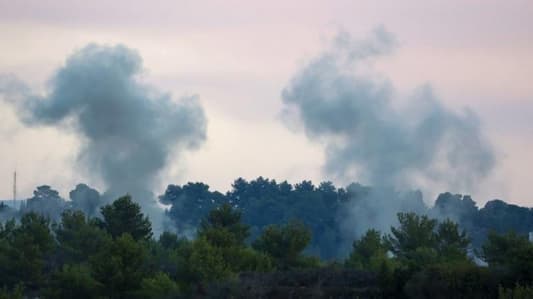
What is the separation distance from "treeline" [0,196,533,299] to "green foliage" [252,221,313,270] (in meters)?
0.08

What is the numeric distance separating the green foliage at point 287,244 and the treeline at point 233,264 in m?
0.08

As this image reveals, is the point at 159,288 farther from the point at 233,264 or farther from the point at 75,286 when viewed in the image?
the point at 233,264

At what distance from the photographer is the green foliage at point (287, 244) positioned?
79875 millimetres

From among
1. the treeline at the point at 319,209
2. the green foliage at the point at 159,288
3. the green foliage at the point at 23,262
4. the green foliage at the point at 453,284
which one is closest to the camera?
the green foliage at the point at 453,284

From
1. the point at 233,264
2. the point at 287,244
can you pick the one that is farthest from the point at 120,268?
the point at 287,244

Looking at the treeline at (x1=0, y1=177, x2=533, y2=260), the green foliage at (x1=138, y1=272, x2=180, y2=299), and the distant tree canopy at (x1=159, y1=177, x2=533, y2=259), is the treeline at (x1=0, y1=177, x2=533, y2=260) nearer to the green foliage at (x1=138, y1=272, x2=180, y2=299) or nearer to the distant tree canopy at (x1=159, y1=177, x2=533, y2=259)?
the distant tree canopy at (x1=159, y1=177, x2=533, y2=259)

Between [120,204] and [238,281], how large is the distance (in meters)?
24.1

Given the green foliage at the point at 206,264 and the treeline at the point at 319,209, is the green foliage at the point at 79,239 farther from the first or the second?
the treeline at the point at 319,209

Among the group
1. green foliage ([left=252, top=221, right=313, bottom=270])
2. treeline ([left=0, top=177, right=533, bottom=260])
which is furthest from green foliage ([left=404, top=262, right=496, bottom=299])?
treeline ([left=0, top=177, right=533, bottom=260])

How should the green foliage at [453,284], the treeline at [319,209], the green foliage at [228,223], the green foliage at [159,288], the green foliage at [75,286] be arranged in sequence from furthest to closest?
the treeline at [319,209], the green foliage at [228,223], the green foliage at [75,286], the green foliage at [159,288], the green foliage at [453,284]

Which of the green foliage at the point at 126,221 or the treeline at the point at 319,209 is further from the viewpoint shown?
the treeline at the point at 319,209

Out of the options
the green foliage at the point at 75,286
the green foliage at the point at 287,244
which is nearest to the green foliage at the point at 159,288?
the green foliage at the point at 75,286

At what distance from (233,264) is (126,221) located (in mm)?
15063

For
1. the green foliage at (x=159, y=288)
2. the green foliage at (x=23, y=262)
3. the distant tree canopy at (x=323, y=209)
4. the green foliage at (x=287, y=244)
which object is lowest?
the green foliage at (x=159, y=288)
